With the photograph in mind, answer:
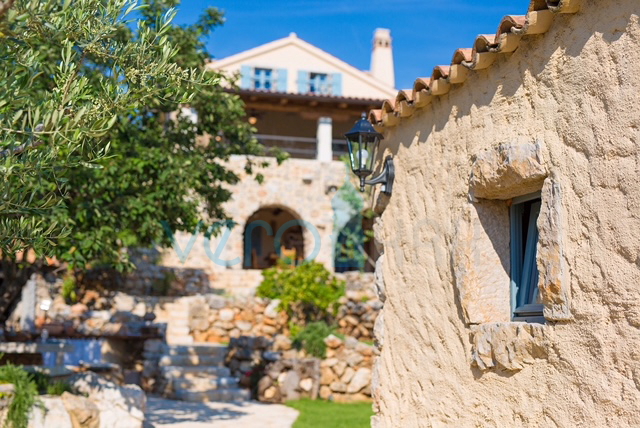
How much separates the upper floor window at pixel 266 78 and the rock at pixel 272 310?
11530 millimetres

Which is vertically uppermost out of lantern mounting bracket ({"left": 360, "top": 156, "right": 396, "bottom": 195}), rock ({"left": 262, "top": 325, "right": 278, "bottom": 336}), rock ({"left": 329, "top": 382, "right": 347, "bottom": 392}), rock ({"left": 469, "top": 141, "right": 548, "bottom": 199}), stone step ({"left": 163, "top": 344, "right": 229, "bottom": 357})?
lantern mounting bracket ({"left": 360, "top": 156, "right": 396, "bottom": 195})

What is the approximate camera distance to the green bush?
1630cm

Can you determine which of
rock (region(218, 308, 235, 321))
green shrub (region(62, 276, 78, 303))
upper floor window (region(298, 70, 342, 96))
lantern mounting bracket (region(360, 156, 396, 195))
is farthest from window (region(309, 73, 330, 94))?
lantern mounting bracket (region(360, 156, 396, 195))

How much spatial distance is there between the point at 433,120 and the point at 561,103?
159 centimetres

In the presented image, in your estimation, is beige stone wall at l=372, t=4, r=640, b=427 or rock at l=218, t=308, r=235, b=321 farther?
rock at l=218, t=308, r=235, b=321

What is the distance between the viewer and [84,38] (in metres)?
4.69

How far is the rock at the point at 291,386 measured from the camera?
12555 millimetres

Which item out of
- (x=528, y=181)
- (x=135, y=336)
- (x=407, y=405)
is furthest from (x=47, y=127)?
(x=135, y=336)

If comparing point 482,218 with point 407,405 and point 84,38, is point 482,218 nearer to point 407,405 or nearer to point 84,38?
point 407,405

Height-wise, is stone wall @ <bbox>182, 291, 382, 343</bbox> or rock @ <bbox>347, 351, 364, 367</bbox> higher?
stone wall @ <bbox>182, 291, 382, 343</bbox>

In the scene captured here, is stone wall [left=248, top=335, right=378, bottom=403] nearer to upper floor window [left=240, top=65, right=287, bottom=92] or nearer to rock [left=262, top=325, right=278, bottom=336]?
rock [left=262, top=325, right=278, bottom=336]

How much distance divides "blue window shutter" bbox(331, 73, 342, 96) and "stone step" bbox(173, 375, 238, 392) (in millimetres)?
15228

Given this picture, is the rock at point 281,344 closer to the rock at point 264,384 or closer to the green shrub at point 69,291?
the rock at point 264,384

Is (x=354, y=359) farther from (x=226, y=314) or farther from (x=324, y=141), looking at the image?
(x=324, y=141)
